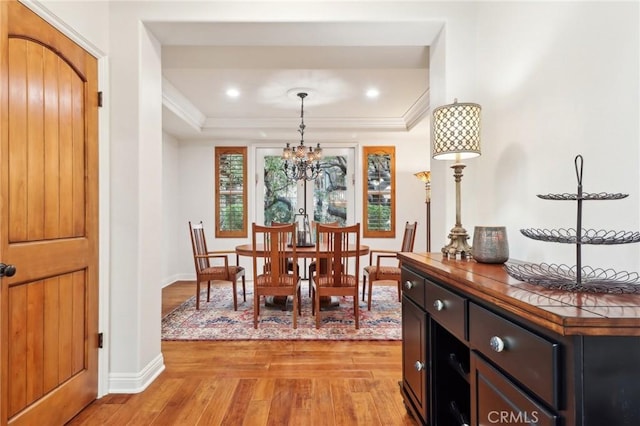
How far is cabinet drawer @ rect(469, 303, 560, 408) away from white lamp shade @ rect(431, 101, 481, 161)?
86cm

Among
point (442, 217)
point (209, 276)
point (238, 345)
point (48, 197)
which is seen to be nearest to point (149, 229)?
point (48, 197)

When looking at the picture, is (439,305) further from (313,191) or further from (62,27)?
(313,191)

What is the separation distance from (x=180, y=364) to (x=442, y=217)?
2.21 meters

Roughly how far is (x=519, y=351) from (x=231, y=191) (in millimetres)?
5404

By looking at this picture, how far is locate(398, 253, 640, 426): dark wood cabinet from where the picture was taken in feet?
2.34

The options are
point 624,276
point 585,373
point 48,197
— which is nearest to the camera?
point 585,373

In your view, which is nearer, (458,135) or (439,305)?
(439,305)

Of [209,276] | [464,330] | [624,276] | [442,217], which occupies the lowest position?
[209,276]

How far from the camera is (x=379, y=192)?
5.83 meters

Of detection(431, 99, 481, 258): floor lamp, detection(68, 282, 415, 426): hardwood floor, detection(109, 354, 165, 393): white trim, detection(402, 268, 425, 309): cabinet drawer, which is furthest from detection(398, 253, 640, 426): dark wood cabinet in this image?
detection(109, 354, 165, 393): white trim

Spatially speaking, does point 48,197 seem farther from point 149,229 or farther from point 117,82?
point 117,82

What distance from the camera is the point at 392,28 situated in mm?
2305

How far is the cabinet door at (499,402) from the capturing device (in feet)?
2.68

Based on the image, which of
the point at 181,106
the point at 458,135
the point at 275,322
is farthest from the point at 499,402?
the point at 181,106
